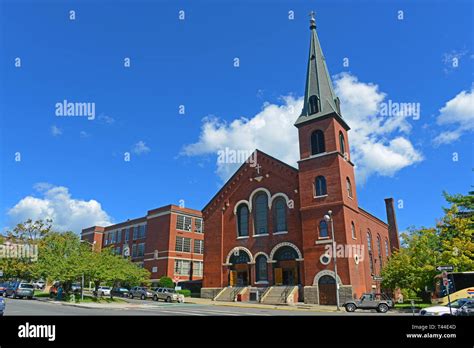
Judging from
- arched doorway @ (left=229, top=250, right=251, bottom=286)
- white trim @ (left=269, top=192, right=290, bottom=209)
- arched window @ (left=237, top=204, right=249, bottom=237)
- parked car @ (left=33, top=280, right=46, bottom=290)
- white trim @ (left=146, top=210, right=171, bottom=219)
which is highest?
white trim @ (left=146, top=210, right=171, bottom=219)

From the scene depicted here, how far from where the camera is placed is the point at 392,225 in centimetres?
5488

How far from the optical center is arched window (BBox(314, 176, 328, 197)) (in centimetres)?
3517

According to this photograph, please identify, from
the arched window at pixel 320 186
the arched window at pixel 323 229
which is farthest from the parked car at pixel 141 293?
the arched window at pixel 320 186

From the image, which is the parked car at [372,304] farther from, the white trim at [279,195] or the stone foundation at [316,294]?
the white trim at [279,195]

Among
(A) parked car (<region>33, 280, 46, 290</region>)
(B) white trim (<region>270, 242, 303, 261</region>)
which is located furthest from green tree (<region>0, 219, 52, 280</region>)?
(B) white trim (<region>270, 242, 303, 261</region>)

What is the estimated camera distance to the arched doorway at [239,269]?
39.1 metres

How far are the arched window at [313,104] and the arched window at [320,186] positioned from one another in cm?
768

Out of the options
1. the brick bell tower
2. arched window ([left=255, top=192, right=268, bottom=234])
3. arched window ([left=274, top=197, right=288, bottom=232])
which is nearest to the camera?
the brick bell tower

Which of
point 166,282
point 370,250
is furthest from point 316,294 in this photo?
point 166,282

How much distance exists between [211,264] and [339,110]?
2310cm

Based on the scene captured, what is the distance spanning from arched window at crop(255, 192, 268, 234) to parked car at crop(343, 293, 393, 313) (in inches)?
536

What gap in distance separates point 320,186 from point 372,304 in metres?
12.7

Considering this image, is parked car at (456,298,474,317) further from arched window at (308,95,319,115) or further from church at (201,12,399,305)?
arched window at (308,95,319,115)
